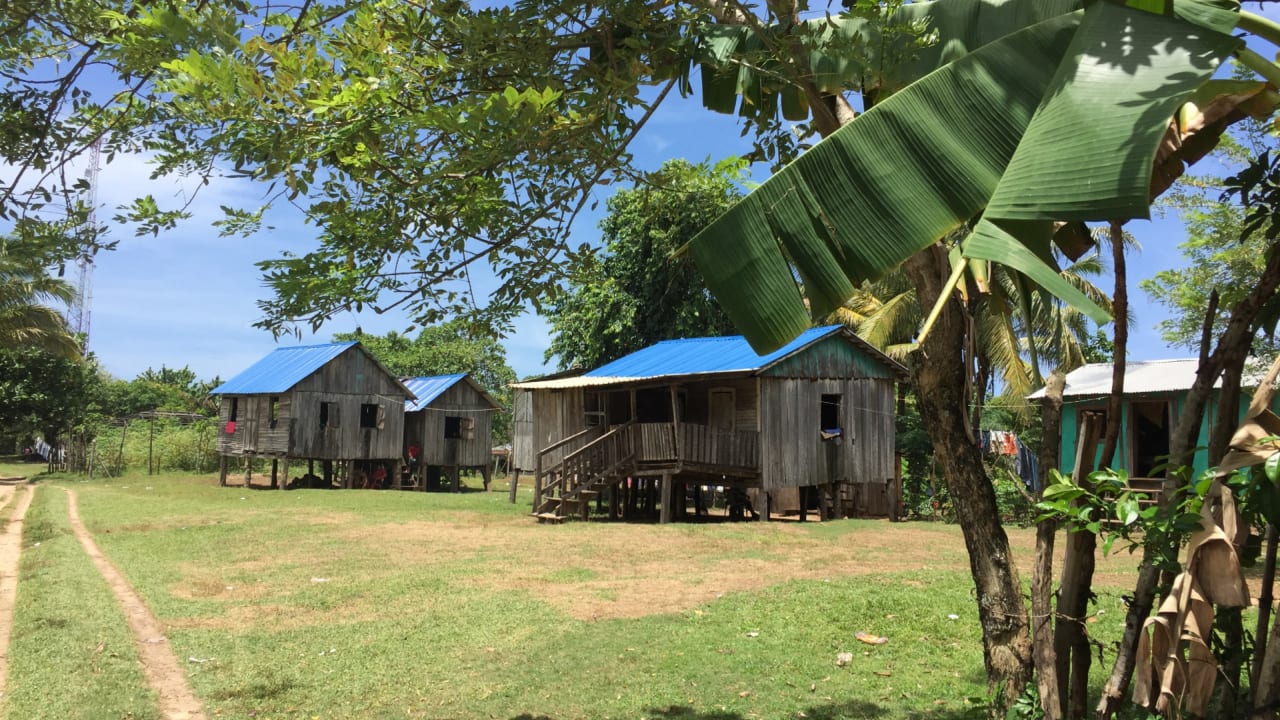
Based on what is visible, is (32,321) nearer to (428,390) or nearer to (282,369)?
(282,369)

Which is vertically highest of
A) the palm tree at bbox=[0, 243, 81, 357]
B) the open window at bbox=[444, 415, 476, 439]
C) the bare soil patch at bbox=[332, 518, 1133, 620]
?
the palm tree at bbox=[0, 243, 81, 357]

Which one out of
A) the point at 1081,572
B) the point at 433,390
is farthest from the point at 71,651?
the point at 433,390

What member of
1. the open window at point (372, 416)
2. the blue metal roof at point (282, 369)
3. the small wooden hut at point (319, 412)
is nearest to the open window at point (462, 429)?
the small wooden hut at point (319, 412)

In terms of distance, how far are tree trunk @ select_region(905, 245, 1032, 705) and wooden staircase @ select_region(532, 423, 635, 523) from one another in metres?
17.2

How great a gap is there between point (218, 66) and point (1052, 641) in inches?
196

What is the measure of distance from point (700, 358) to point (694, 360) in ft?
0.64

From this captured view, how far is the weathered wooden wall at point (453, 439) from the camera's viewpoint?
1470 inches

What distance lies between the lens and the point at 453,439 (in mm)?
37938

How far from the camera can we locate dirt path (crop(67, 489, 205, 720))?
6781 millimetres

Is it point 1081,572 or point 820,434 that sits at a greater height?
point 820,434

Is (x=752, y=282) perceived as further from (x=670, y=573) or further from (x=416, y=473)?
(x=416, y=473)

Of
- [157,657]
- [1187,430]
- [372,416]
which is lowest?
[157,657]

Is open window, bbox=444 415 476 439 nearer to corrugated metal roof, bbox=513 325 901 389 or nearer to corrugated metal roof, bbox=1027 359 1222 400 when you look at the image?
corrugated metal roof, bbox=513 325 901 389

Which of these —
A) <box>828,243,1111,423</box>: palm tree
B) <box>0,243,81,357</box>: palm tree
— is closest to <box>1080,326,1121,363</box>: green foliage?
<box>828,243,1111,423</box>: palm tree
